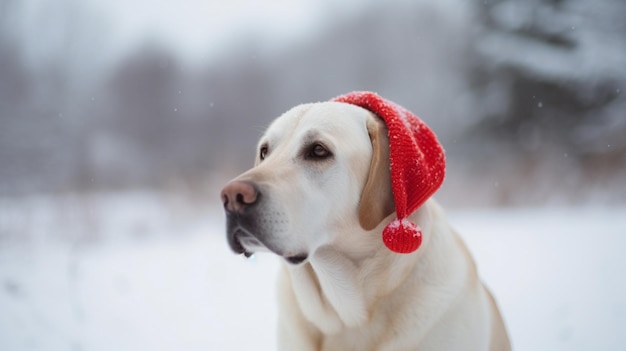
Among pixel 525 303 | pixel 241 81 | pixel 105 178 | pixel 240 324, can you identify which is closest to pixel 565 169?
pixel 525 303

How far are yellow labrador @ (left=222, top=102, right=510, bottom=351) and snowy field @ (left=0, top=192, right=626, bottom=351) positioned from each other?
164cm

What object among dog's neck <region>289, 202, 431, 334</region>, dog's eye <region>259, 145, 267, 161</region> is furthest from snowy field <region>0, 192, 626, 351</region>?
dog's eye <region>259, 145, 267, 161</region>

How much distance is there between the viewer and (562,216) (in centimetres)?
630

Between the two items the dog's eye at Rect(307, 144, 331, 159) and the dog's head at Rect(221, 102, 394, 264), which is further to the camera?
the dog's eye at Rect(307, 144, 331, 159)

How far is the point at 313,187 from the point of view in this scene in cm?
155

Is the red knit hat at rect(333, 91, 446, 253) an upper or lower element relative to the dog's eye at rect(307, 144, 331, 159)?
lower

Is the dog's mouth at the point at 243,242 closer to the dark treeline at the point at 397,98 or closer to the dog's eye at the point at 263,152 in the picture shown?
the dog's eye at the point at 263,152

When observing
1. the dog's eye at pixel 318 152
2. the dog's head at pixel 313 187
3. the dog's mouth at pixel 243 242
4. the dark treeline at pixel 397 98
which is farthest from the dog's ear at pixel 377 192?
the dark treeline at pixel 397 98

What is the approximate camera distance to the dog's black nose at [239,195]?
1.35 meters

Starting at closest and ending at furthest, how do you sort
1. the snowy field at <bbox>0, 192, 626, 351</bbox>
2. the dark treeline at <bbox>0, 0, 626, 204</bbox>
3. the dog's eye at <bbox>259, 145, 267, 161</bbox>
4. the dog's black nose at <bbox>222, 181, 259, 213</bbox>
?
1. the dog's black nose at <bbox>222, 181, 259, 213</bbox>
2. the dog's eye at <bbox>259, 145, 267, 161</bbox>
3. the snowy field at <bbox>0, 192, 626, 351</bbox>
4. the dark treeline at <bbox>0, 0, 626, 204</bbox>

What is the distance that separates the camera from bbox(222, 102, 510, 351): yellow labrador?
1.53 metres

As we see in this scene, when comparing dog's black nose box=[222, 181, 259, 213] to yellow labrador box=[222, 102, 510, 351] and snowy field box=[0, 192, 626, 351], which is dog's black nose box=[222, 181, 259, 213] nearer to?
yellow labrador box=[222, 102, 510, 351]

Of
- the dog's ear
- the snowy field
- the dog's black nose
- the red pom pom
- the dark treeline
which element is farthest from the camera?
the dark treeline

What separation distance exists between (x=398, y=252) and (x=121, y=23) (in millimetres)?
5505
